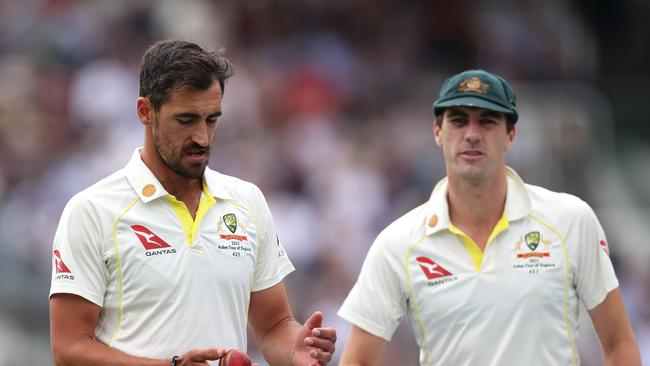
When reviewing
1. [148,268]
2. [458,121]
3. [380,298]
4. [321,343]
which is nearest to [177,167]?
[148,268]

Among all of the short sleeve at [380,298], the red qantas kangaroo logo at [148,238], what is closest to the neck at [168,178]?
the red qantas kangaroo logo at [148,238]

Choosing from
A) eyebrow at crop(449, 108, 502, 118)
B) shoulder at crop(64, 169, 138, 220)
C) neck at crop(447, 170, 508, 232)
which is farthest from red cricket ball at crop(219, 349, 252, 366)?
eyebrow at crop(449, 108, 502, 118)

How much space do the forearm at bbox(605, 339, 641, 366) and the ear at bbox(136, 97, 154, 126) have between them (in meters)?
2.37

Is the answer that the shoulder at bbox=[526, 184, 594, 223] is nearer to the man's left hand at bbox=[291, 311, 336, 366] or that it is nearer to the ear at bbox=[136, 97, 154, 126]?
the man's left hand at bbox=[291, 311, 336, 366]

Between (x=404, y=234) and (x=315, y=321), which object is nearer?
(x=315, y=321)

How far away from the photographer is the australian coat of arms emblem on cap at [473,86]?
6.84 m

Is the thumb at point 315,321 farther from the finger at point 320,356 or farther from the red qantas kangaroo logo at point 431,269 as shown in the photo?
the red qantas kangaroo logo at point 431,269

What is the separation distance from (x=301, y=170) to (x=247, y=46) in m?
2.54

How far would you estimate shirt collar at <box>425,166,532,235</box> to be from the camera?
6867 millimetres

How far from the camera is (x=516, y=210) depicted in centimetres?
688

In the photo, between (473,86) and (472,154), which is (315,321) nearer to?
(472,154)

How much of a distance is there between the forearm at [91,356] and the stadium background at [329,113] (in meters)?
5.87

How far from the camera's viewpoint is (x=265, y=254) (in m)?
6.57

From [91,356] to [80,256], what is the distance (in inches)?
16.8
